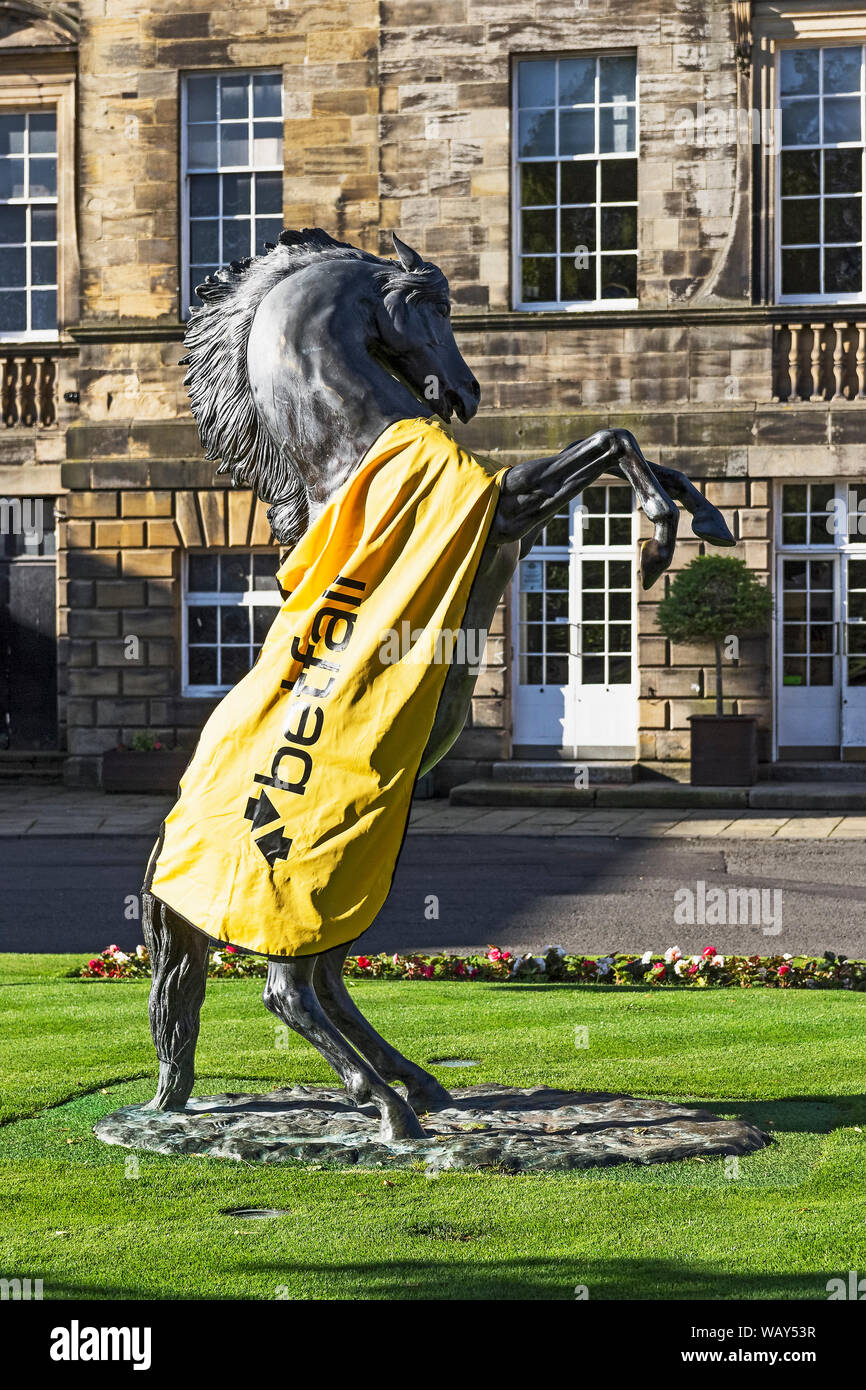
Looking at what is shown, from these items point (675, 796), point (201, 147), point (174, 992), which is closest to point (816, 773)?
point (675, 796)

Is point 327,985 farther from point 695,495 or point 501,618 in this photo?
point 501,618

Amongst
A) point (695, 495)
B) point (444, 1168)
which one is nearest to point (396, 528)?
point (695, 495)

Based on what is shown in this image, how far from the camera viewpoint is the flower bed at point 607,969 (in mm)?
8258

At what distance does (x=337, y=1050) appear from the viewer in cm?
500

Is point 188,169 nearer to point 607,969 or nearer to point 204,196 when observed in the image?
point 204,196

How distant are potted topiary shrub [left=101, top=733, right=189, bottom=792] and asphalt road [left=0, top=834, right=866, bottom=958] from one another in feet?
13.0

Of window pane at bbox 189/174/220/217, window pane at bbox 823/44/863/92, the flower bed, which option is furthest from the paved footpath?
window pane at bbox 823/44/863/92

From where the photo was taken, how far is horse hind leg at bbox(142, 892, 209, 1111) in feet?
17.3

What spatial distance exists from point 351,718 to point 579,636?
15.1 metres

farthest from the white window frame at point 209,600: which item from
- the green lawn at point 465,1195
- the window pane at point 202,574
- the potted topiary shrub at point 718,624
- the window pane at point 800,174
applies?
the green lawn at point 465,1195

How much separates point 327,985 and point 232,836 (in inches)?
21.5

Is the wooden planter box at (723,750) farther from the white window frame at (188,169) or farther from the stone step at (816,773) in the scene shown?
the white window frame at (188,169)

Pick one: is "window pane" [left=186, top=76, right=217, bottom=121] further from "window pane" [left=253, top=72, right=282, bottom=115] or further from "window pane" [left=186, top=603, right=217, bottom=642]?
"window pane" [left=186, top=603, right=217, bottom=642]

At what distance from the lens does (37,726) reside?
21703 mm
